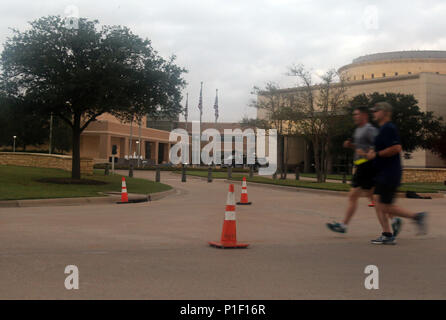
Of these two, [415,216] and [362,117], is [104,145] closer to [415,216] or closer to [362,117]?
[362,117]

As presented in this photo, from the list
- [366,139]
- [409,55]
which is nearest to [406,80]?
[409,55]

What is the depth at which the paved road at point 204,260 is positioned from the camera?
206 inches

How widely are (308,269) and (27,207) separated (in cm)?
1094

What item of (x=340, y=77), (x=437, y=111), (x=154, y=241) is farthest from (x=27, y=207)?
(x=437, y=111)

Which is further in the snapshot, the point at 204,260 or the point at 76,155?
the point at 76,155

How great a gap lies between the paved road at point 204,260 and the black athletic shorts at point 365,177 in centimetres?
93

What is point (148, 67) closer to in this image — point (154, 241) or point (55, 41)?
point (55, 41)

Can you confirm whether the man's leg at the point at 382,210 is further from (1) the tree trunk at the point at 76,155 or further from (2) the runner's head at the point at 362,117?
(1) the tree trunk at the point at 76,155

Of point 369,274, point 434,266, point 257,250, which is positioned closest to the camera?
point 369,274

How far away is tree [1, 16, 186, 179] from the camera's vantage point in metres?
21.3

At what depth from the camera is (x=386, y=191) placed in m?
7.88

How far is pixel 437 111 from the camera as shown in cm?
7056

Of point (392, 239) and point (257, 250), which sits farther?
point (392, 239)

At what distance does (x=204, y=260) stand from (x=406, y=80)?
70.6 metres
